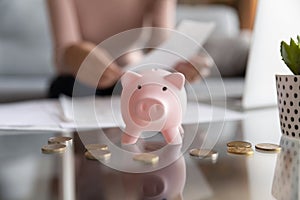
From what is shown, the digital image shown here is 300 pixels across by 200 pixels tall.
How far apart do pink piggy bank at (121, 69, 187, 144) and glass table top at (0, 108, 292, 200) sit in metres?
0.03

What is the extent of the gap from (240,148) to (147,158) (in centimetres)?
13

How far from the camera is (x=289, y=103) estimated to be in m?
0.58

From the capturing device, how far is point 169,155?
50cm

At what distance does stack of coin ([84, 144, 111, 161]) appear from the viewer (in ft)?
1.57

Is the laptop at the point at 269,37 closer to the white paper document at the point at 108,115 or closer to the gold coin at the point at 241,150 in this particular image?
the white paper document at the point at 108,115

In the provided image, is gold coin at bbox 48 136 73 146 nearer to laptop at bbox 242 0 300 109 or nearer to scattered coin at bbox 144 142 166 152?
scattered coin at bbox 144 142 166 152

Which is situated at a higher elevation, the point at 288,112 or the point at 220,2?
the point at 220,2

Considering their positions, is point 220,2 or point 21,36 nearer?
point 21,36

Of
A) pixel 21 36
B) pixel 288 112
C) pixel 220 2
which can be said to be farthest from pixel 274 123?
pixel 220 2

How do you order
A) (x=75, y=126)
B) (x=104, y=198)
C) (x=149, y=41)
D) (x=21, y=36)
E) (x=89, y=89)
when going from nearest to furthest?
(x=104, y=198), (x=75, y=126), (x=149, y=41), (x=89, y=89), (x=21, y=36)

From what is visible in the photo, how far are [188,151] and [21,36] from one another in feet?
6.81

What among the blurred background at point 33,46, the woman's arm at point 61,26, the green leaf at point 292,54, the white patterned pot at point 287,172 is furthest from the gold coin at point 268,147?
the blurred background at point 33,46

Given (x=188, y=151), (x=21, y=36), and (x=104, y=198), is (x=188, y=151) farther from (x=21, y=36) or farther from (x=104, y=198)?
(x=21, y=36)

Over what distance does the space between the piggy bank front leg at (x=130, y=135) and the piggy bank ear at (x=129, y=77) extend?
60 mm
